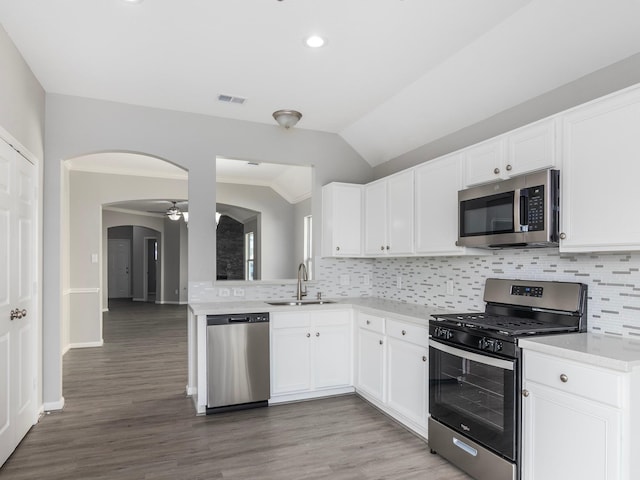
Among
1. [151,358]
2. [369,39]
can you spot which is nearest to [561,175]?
[369,39]

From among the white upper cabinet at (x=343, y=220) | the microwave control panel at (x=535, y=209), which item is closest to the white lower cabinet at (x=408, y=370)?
the microwave control panel at (x=535, y=209)

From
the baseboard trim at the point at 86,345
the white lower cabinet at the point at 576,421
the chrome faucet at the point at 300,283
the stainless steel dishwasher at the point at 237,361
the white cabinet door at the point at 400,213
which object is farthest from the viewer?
the baseboard trim at the point at 86,345

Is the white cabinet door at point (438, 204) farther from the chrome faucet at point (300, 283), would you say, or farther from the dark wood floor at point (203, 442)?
the dark wood floor at point (203, 442)

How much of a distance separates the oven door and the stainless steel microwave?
2.37 feet

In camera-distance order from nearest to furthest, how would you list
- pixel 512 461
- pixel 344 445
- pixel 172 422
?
pixel 512 461 < pixel 344 445 < pixel 172 422

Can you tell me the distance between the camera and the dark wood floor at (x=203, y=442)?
2.64 m

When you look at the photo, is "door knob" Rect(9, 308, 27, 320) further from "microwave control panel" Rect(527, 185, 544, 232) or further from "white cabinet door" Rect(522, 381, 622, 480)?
"microwave control panel" Rect(527, 185, 544, 232)

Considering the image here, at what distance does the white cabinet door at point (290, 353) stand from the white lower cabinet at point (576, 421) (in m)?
2.04

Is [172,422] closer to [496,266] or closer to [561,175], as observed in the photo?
[496,266]

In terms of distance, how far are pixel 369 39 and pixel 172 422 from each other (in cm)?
318

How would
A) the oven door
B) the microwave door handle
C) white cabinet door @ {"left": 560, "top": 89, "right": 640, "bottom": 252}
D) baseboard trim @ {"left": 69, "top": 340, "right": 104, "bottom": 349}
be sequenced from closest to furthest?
white cabinet door @ {"left": 560, "top": 89, "right": 640, "bottom": 252} < the oven door < the microwave door handle < baseboard trim @ {"left": 69, "top": 340, "right": 104, "bottom": 349}

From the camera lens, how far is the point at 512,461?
2248mm

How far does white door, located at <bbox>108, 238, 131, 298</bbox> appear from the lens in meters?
14.7

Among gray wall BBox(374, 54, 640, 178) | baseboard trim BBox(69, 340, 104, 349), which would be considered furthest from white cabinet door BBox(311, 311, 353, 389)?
baseboard trim BBox(69, 340, 104, 349)
